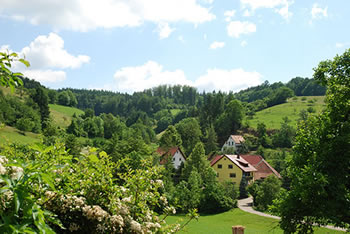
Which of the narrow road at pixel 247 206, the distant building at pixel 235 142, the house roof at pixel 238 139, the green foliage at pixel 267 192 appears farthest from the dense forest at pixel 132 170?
the distant building at pixel 235 142

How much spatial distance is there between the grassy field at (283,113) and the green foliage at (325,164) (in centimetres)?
8165

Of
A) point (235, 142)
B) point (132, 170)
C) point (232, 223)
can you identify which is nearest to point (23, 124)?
point (235, 142)

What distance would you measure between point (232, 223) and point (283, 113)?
3200 inches

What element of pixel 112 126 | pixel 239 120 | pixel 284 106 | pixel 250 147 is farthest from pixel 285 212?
pixel 284 106

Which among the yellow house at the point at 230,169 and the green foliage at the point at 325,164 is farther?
the yellow house at the point at 230,169

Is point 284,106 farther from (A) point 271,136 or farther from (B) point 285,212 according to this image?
(B) point 285,212

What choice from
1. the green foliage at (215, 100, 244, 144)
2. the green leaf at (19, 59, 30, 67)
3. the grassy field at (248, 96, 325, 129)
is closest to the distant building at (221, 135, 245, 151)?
the green foliage at (215, 100, 244, 144)

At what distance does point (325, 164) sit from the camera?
1149cm

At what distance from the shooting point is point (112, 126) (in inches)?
4205

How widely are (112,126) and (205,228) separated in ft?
264

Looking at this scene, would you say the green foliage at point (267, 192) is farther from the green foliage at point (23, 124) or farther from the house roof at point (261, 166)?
the green foliage at point (23, 124)

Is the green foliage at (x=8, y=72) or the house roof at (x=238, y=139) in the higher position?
the house roof at (x=238, y=139)

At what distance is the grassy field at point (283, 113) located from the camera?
95.9 m

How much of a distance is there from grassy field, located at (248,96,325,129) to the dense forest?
4.29 m
